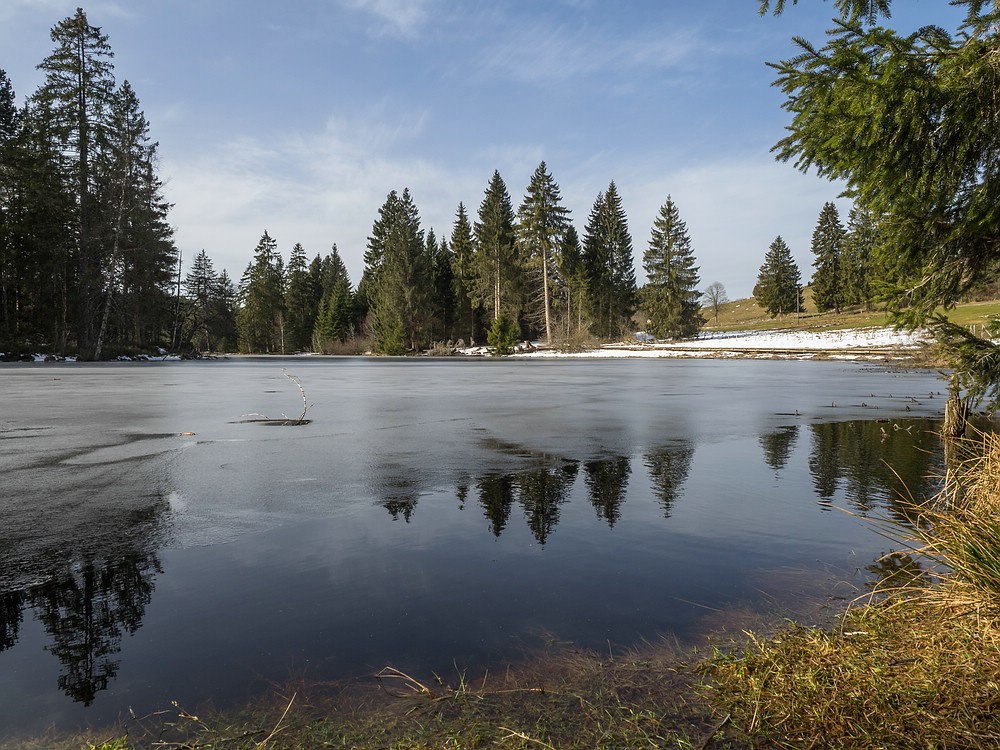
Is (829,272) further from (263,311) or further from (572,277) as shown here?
(263,311)

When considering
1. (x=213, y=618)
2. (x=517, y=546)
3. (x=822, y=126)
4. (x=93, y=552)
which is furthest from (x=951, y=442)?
(x=93, y=552)

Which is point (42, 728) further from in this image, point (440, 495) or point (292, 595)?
point (440, 495)

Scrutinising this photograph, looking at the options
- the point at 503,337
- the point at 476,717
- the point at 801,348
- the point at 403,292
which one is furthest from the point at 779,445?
the point at 403,292

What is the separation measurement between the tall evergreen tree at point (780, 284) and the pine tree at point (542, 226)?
47.2 meters

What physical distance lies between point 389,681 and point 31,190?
46673mm

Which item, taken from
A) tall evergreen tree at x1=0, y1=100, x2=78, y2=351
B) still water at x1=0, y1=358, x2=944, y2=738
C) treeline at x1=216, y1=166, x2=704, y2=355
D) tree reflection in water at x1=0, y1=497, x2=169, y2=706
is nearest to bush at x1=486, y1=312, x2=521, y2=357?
treeline at x1=216, y1=166, x2=704, y2=355

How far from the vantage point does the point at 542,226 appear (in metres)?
61.7

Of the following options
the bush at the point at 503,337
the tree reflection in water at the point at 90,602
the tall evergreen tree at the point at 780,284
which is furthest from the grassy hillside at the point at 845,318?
the tree reflection in water at the point at 90,602

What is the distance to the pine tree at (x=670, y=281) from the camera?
70312 mm

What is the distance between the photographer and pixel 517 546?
180 inches

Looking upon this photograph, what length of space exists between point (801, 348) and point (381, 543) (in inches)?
2005

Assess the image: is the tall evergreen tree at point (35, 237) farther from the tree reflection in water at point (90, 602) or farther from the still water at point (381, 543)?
the tree reflection in water at point (90, 602)

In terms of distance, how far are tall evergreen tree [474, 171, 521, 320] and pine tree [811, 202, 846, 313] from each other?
48483 millimetres

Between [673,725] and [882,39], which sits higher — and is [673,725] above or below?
below
